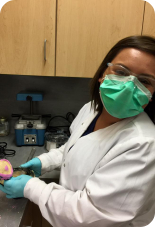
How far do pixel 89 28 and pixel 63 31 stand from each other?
17 cm

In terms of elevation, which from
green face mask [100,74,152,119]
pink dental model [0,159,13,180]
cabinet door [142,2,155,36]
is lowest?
pink dental model [0,159,13,180]

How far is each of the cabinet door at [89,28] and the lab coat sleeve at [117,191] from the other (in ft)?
2.48

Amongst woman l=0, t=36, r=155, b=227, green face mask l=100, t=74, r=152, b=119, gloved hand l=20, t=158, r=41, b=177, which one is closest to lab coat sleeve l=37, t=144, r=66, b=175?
gloved hand l=20, t=158, r=41, b=177

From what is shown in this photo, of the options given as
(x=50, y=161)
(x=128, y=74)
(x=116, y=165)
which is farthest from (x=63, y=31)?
(x=116, y=165)

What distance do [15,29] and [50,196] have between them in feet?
3.27

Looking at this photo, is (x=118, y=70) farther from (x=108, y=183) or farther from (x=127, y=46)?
(x=108, y=183)

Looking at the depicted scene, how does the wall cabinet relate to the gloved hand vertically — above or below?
above

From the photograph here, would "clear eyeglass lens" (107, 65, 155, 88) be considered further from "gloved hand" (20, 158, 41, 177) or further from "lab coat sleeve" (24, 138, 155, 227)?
"gloved hand" (20, 158, 41, 177)

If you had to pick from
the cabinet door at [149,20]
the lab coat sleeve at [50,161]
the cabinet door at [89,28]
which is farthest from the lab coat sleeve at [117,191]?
the cabinet door at [149,20]

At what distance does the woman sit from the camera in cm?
61

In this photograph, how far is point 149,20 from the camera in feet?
3.91

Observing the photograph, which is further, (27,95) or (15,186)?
(27,95)

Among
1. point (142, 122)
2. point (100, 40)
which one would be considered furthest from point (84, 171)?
point (100, 40)

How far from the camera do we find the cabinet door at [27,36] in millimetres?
1147
